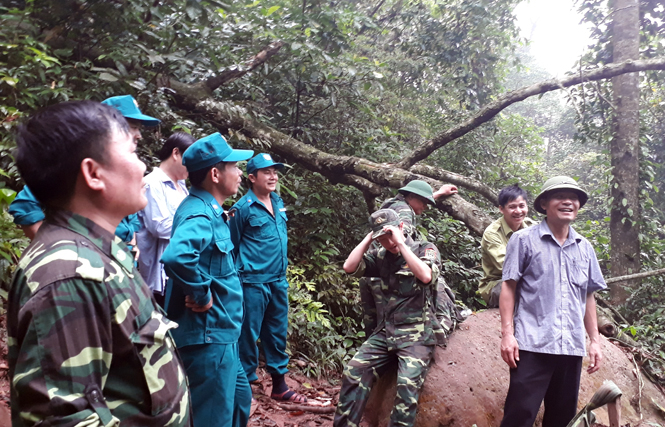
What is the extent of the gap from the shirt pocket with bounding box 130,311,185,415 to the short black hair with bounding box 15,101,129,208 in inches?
17.5

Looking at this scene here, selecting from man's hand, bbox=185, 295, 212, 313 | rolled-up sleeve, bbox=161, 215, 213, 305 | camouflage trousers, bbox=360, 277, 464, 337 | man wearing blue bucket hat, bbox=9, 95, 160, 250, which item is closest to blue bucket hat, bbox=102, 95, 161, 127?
man wearing blue bucket hat, bbox=9, 95, 160, 250

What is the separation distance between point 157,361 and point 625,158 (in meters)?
8.88

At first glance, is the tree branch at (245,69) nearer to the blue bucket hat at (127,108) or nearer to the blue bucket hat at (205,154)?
the blue bucket hat at (127,108)

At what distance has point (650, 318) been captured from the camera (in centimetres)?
664

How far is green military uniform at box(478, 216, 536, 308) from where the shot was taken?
452cm

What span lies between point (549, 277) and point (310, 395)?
9.83 feet

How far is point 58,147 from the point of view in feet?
4.05

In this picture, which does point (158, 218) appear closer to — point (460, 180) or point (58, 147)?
point (58, 147)

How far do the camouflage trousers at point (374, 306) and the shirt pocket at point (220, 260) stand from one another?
160 cm

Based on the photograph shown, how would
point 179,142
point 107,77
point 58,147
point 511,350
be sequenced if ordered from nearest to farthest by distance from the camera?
point 58,147, point 511,350, point 179,142, point 107,77

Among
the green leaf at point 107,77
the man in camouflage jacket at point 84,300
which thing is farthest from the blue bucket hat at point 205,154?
the green leaf at point 107,77

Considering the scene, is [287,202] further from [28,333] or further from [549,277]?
[28,333]

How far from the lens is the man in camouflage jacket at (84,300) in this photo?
1095mm

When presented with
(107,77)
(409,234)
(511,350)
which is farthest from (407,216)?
(107,77)
